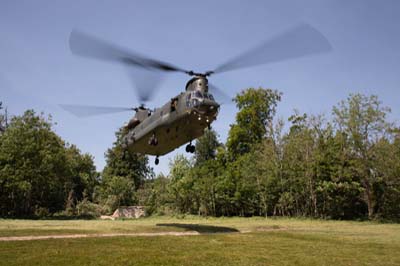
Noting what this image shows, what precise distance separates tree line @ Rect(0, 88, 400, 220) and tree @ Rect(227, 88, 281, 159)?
0.15m

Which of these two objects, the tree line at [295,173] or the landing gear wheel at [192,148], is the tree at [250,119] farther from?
the landing gear wheel at [192,148]

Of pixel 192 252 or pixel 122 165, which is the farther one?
pixel 122 165

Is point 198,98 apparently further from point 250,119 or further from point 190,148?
point 250,119

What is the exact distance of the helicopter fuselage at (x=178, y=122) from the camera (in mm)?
15195

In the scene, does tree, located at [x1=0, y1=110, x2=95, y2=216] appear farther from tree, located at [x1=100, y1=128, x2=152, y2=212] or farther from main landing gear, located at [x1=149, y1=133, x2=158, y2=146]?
main landing gear, located at [x1=149, y1=133, x2=158, y2=146]

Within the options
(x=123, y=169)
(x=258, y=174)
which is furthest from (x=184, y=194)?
(x=123, y=169)

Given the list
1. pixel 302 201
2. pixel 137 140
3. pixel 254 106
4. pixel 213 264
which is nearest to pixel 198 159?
pixel 254 106

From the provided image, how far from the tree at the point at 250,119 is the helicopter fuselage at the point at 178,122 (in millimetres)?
31594

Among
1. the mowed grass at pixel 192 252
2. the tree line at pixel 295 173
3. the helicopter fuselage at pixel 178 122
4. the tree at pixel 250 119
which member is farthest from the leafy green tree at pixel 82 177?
the mowed grass at pixel 192 252

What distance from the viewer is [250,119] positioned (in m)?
51.6

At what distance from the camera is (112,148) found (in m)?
71.1

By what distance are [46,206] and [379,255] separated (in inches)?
1651

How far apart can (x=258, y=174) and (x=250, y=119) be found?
38.7 ft

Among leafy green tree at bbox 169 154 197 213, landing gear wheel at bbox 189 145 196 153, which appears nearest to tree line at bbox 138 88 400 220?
leafy green tree at bbox 169 154 197 213
